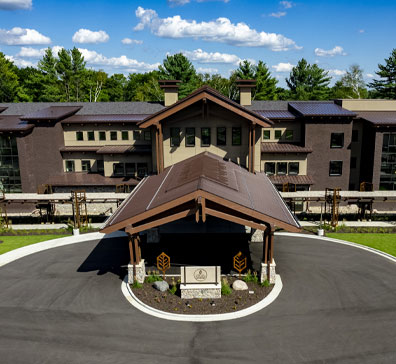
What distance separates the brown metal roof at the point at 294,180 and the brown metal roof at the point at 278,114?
6.83m

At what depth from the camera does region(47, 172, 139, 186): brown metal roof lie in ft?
131

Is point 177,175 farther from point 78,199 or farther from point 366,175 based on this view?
point 366,175

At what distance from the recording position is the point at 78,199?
3334cm

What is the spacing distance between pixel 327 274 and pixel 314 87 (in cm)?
7324

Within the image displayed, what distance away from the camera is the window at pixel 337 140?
40.5 metres

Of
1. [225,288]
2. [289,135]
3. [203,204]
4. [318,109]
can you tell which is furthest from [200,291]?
[318,109]

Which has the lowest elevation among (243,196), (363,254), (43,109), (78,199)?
(363,254)

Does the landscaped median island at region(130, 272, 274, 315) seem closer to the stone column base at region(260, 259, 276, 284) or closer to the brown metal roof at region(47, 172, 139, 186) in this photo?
the stone column base at region(260, 259, 276, 284)

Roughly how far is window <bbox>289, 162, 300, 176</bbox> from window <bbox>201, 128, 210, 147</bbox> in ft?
40.3

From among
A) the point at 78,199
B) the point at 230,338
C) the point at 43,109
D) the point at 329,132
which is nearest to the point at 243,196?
the point at 230,338

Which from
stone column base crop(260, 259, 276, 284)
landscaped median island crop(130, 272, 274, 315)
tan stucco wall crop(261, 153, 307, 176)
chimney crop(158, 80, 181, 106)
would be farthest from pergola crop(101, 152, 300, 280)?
Result: chimney crop(158, 80, 181, 106)

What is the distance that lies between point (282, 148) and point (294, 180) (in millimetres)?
3920

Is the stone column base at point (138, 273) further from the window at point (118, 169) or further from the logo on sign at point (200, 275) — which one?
the window at point (118, 169)

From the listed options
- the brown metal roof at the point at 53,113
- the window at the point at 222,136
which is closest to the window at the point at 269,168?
the window at the point at 222,136
